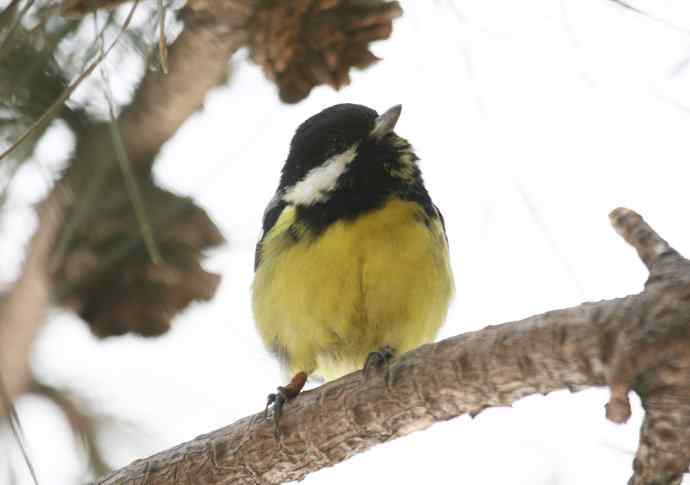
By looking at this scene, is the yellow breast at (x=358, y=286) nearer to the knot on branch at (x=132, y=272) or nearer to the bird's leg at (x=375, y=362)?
the knot on branch at (x=132, y=272)

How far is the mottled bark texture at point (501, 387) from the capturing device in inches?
48.6

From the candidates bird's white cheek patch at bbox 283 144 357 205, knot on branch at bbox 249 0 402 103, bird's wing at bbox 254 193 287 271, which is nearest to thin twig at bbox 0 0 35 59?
knot on branch at bbox 249 0 402 103

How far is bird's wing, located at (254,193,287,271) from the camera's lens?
8.46ft

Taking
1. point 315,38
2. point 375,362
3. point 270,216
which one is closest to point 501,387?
point 375,362

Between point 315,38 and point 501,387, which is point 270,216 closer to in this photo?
point 315,38

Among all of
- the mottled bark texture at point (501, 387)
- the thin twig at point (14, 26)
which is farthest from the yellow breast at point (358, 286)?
the thin twig at point (14, 26)

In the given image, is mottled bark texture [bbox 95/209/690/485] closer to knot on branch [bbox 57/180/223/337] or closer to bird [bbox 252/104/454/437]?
bird [bbox 252/104/454/437]

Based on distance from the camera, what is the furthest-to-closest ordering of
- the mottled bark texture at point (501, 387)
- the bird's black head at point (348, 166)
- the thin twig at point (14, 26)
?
the bird's black head at point (348, 166)
the thin twig at point (14, 26)
the mottled bark texture at point (501, 387)

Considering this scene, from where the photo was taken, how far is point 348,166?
245cm

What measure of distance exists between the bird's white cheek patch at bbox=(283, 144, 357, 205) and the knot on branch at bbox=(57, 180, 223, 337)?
267 millimetres

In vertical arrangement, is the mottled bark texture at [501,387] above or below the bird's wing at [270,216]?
below

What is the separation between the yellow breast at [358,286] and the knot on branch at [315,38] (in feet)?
1.65

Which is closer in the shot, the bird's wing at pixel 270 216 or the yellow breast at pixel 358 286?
the yellow breast at pixel 358 286

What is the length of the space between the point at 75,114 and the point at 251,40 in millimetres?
489
